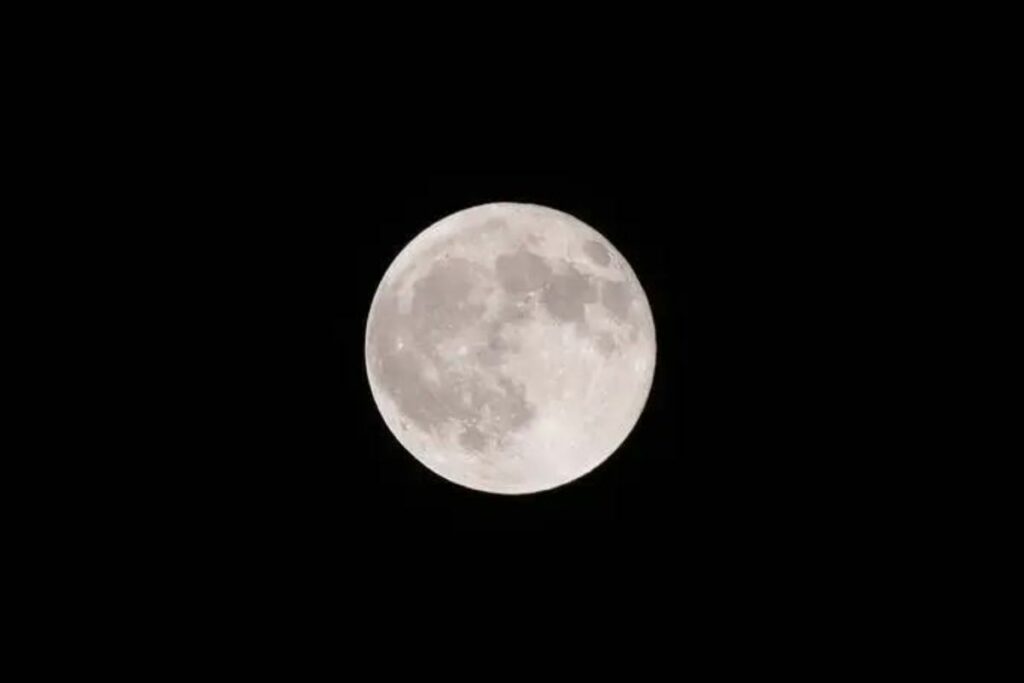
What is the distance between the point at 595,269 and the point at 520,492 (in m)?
1.50

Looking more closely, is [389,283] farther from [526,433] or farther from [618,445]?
[618,445]

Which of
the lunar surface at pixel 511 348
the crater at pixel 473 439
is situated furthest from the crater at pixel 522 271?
the crater at pixel 473 439

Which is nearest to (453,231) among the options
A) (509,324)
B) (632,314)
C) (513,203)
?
(513,203)

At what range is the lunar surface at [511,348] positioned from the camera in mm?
5082

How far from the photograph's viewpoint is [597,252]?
5.48m

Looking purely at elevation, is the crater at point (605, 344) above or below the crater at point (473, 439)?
above

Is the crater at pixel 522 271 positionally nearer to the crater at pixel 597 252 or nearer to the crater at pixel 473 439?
the crater at pixel 597 252

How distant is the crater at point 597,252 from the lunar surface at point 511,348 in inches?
0.4

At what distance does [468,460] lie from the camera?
544 centimetres

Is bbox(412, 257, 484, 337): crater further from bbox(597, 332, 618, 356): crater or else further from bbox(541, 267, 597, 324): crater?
bbox(597, 332, 618, 356): crater

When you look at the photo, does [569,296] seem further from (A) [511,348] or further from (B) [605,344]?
(A) [511,348]

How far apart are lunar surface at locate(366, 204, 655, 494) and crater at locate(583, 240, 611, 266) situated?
10mm

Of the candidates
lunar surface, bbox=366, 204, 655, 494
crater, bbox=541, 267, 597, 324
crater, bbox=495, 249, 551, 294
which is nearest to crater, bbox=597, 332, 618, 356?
lunar surface, bbox=366, 204, 655, 494

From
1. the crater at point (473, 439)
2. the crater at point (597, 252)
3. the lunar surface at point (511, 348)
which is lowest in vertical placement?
the crater at point (473, 439)
